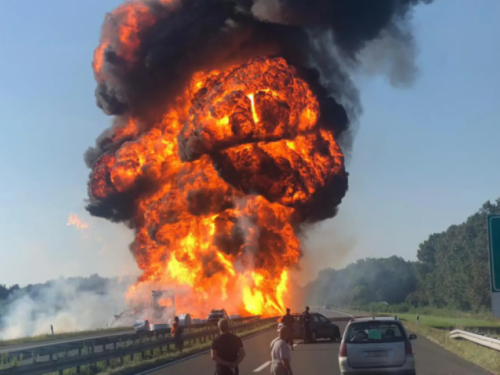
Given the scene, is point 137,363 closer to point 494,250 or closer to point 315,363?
point 315,363

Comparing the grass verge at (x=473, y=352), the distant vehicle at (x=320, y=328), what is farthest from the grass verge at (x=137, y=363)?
the grass verge at (x=473, y=352)

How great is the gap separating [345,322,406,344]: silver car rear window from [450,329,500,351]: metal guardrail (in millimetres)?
6820

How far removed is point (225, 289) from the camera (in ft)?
215

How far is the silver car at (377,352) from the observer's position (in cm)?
1741

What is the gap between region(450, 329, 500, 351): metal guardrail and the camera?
2397 cm

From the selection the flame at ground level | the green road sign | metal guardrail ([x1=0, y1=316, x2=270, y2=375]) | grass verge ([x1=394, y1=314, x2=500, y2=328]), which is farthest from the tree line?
the green road sign

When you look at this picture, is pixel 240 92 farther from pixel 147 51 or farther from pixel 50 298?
pixel 50 298

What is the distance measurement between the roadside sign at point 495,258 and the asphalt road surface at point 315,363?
7619mm

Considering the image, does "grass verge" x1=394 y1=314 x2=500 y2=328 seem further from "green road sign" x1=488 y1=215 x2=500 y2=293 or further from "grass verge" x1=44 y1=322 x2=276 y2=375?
"green road sign" x1=488 y1=215 x2=500 y2=293

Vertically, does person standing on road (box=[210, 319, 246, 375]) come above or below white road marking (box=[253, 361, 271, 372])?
above

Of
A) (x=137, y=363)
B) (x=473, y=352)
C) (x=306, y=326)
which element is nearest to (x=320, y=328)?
(x=306, y=326)

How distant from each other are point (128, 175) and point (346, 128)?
727 inches

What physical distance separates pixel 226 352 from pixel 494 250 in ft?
17.7

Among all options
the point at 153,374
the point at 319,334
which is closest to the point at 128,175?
the point at 319,334
